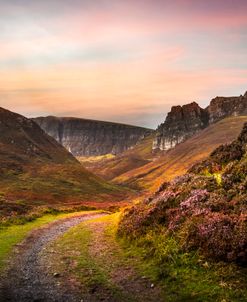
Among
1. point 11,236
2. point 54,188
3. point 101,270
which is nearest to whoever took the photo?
point 101,270

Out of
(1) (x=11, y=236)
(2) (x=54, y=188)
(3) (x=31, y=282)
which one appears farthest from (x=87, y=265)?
(2) (x=54, y=188)

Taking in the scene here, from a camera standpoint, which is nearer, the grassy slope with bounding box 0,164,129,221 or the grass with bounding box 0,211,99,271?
the grass with bounding box 0,211,99,271

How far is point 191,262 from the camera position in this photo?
63.7ft

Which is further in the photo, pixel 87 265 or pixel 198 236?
pixel 87 265

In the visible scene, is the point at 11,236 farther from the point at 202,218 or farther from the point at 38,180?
the point at 38,180

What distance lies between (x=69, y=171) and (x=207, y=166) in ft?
412

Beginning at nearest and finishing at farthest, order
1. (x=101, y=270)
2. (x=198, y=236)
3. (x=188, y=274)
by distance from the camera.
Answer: (x=188, y=274) < (x=101, y=270) < (x=198, y=236)

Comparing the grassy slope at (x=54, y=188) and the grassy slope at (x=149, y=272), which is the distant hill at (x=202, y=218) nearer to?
the grassy slope at (x=149, y=272)

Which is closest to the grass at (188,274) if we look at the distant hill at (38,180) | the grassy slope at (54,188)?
the grassy slope at (54,188)

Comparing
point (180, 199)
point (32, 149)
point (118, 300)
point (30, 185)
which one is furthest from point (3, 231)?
point (32, 149)

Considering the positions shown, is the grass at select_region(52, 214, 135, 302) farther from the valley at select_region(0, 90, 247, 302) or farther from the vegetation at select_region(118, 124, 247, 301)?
the vegetation at select_region(118, 124, 247, 301)

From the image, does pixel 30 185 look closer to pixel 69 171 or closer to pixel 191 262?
pixel 69 171

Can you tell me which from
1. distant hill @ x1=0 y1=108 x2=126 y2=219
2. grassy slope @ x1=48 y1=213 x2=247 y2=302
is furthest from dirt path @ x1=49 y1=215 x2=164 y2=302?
distant hill @ x1=0 y1=108 x2=126 y2=219

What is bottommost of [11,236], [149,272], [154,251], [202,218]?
[11,236]
